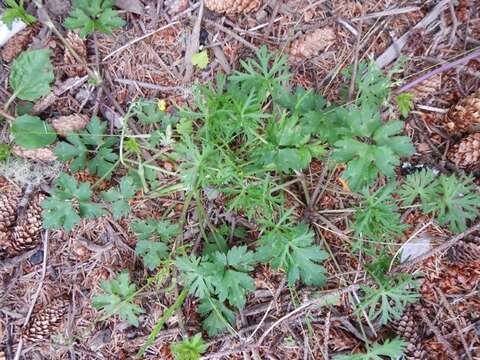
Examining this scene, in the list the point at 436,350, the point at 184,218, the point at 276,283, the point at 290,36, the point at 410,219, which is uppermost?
the point at 290,36

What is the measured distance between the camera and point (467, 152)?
2383mm

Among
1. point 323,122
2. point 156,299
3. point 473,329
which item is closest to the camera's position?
point 323,122

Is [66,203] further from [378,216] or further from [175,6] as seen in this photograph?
[378,216]

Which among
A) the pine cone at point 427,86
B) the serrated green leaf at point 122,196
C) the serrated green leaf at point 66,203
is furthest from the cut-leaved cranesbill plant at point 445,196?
the serrated green leaf at point 66,203

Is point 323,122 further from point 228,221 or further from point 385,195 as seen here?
point 228,221

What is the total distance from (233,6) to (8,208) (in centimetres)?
155

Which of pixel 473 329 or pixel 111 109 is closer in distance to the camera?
pixel 473 329

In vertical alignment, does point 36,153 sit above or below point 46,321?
above

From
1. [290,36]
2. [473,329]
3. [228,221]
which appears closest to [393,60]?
[290,36]

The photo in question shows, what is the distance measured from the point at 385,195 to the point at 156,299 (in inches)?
49.4

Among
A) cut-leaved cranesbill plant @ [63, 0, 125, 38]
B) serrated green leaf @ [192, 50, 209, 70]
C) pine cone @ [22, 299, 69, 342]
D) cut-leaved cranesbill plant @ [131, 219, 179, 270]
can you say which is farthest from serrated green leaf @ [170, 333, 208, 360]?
cut-leaved cranesbill plant @ [63, 0, 125, 38]

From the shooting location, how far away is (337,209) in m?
2.52

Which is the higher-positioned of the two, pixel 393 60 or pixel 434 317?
pixel 393 60

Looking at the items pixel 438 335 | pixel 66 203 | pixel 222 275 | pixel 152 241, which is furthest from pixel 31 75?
pixel 438 335
